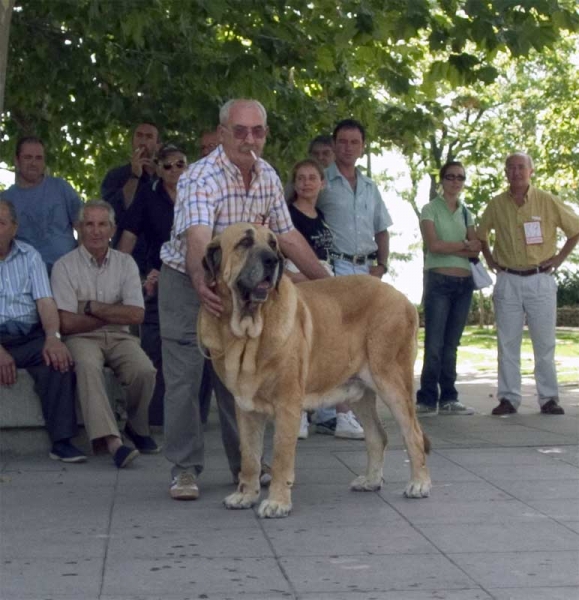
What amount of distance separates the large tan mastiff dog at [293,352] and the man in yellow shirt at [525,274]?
478cm

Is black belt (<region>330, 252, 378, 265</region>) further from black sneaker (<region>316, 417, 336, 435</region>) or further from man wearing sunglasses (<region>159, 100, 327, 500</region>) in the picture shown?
man wearing sunglasses (<region>159, 100, 327, 500</region>)

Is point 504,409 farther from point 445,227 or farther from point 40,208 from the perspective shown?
point 40,208

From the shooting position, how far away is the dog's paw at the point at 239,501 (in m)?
7.28

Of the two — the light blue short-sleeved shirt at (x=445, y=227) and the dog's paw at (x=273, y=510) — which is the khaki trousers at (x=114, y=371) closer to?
the dog's paw at (x=273, y=510)

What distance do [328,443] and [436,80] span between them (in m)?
3.26

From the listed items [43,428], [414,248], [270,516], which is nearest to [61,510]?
[270,516]

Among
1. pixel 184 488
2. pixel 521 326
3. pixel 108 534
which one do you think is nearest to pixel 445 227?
pixel 521 326

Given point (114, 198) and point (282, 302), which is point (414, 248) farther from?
point (282, 302)

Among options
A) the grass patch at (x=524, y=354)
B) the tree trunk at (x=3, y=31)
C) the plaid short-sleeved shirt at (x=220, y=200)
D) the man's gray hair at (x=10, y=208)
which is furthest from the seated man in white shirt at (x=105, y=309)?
the grass patch at (x=524, y=354)

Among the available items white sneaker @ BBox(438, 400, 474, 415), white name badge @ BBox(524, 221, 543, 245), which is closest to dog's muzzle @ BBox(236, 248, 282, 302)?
white name badge @ BBox(524, 221, 543, 245)

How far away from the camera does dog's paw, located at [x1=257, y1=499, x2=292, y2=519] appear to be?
699 cm

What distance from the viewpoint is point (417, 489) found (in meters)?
7.54

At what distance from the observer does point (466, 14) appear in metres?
10.5

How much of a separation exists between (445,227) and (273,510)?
5.99 meters
